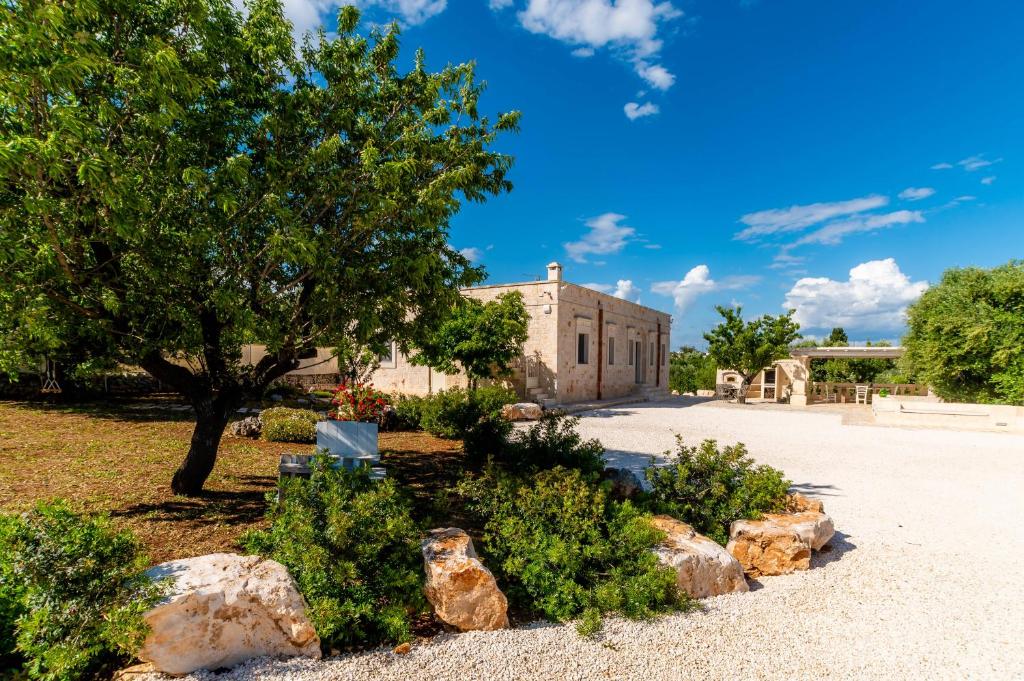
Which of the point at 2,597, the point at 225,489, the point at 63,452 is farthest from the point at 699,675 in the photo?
the point at 63,452

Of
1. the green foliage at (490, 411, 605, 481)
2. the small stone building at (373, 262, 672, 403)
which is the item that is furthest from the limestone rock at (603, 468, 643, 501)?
the small stone building at (373, 262, 672, 403)

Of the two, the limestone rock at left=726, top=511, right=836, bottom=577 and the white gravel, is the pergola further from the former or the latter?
the limestone rock at left=726, top=511, right=836, bottom=577

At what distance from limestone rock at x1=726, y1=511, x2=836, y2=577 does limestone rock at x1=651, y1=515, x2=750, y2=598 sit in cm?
38

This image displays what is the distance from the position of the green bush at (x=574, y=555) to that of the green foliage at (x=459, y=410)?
452cm

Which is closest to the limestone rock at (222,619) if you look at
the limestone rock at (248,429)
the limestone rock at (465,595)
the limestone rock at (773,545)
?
the limestone rock at (465,595)

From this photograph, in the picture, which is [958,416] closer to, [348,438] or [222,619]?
[348,438]

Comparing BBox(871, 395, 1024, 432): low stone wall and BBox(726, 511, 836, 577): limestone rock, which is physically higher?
BBox(871, 395, 1024, 432): low stone wall

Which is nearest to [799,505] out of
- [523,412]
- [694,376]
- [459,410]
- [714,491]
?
[714,491]

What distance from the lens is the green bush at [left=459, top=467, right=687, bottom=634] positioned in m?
3.52

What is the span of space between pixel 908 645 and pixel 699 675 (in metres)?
1.61

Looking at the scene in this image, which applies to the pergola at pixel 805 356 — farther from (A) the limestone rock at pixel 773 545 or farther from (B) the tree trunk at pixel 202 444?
(B) the tree trunk at pixel 202 444

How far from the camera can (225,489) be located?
233 inches

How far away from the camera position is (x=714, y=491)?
5.09m

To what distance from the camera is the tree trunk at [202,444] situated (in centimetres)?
542
